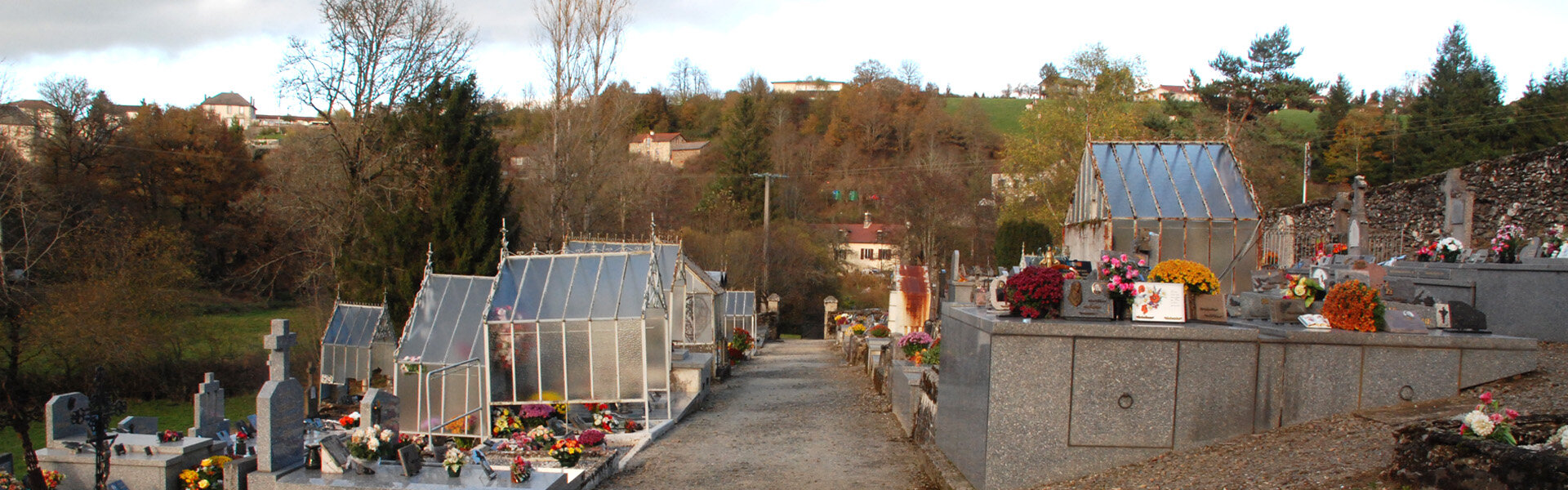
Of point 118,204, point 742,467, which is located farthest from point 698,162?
point 742,467

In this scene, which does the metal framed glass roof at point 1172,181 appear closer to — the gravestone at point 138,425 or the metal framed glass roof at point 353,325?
the gravestone at point 138,425

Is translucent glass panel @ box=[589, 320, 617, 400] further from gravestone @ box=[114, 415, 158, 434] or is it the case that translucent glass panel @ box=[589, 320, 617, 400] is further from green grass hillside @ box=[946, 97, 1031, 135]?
green grass hillside @ box=[946, 97, 1031, 135]

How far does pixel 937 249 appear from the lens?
50562 millimetres

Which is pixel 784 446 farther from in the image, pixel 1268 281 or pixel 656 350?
pixel 1268 281

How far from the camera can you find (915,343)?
14789mm

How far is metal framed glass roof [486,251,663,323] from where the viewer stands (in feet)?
42.9

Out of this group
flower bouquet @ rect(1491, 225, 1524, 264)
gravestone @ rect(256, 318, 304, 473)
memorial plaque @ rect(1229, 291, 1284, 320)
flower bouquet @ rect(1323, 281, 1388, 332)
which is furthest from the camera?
flower bouquet @ rect(1491, 225, 1524, 264)

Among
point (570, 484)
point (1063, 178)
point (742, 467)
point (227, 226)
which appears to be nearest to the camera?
point (570, 484)

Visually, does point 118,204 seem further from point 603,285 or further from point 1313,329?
point 1313,329

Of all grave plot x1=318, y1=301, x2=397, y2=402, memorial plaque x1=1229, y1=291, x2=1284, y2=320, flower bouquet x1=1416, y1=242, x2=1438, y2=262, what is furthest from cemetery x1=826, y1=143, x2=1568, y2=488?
grave plot x1=318, y1=301, x2=397, y2=402

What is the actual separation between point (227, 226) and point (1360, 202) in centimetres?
4456

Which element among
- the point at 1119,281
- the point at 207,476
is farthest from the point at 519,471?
the point at 1119,281

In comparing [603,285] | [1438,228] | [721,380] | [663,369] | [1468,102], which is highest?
[1468,102]

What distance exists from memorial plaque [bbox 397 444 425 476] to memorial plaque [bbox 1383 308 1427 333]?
8.61 m
